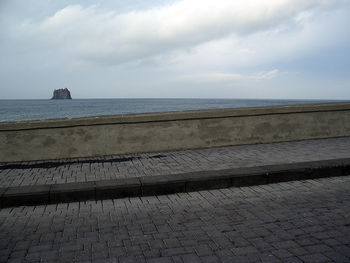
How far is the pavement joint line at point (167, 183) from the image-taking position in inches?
214

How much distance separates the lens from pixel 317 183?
6.15 m

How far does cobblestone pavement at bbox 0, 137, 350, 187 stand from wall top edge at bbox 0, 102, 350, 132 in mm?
890

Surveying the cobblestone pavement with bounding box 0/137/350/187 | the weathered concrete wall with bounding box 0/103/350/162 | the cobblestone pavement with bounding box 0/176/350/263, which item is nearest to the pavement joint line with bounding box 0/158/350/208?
the cobblestone pavement with bounding box 0/176/350/263

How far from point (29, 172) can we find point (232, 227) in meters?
4.68

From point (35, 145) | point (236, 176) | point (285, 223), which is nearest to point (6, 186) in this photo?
point (35, 145)

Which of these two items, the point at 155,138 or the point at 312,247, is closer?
the point at 312,247

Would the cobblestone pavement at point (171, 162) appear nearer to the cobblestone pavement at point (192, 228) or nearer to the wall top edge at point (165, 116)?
the wall top edge at point (165, 116)

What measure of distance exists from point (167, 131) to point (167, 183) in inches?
128

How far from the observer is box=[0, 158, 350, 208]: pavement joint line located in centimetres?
544

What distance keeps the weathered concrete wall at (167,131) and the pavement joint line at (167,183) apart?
2.84m

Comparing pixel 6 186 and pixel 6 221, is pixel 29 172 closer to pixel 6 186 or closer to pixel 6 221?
pixel 6 186

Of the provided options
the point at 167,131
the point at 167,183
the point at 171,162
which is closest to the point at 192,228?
the point at 167,183

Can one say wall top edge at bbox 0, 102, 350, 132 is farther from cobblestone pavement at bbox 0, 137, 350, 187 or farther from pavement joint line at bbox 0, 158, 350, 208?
pavement joint line at bbox 0, 158, 350, 208

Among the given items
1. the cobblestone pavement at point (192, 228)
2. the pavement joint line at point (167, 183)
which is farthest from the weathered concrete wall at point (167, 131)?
the cobblestone pavement at point (192, 228)
